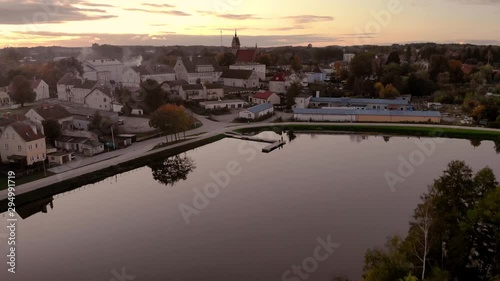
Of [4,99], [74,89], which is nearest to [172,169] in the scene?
[74,89]

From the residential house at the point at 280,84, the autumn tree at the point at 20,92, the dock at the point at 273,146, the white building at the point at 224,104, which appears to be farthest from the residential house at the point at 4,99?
the dock at the point at 273,146

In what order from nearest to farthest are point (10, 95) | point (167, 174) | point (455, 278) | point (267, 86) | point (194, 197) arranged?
point (455, 278), point (194, 197), point (167, 174), point (10, 95), point (267, 86)

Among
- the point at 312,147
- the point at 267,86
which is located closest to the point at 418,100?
the point at 267,86

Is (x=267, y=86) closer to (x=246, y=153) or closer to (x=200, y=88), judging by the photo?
(x=200, y=88)

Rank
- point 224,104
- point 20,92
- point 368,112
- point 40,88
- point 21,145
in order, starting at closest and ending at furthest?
point 21,145 < point 368,112 < point 20,92 < point 224,104 < point 40,88

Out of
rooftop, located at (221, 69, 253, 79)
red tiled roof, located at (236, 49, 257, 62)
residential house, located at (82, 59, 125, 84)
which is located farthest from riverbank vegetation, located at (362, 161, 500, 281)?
red tiled roof, located at (236, 49, 257, 62)

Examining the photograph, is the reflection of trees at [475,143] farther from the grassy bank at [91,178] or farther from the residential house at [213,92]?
the residential house at [213,92]

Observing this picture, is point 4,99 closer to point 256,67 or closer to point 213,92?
point 213,92
